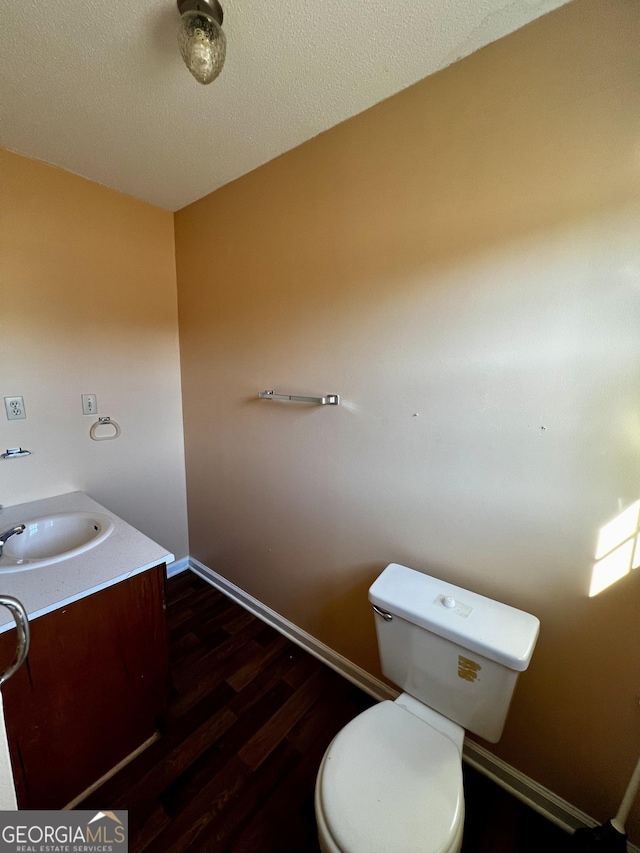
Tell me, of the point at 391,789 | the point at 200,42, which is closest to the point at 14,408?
the point at 200,42

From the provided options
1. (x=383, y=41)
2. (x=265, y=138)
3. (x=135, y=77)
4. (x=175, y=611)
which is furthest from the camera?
(x=175, y=611)

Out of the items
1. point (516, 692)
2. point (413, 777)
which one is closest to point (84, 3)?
point (413, 777)

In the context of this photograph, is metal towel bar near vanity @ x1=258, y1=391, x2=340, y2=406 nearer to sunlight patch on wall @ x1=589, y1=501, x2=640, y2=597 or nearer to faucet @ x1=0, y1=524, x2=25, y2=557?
sunlight patch on wall @ x1=589, y1=501, x2=640, y2=597

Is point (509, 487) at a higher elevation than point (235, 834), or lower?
higher

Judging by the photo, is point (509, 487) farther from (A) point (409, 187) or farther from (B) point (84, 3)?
(B) point (84, 3)

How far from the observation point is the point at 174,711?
1.39 metres

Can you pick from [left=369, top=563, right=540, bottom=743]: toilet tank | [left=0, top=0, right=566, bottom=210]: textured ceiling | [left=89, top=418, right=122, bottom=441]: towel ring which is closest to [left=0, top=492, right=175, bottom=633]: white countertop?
[left=89, top=418, right=122, bottom=441]: towel ring

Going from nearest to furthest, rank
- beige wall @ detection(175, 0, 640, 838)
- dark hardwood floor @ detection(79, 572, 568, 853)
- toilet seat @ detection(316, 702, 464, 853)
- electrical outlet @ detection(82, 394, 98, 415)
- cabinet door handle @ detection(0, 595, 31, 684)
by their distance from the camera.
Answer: cabinet door handle @ detection(0, 595, 31, 684), toilet seat @ detection(316, 702, 464, 853), beige wall @ detection(175, 0, 640, 838), dark hardwood floor @ detection(79, 572, 568, 853), electrical outlet @ detection(82, 394, 98, 415)

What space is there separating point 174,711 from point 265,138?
2.49 meters

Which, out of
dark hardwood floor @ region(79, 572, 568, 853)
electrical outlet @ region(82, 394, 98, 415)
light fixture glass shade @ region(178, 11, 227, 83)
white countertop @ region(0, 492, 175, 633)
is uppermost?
light fixture glass shade @ region(178, 11, 227, 83)

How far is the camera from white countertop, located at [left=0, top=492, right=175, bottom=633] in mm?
930

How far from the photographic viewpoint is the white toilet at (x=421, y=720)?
759 millimetres

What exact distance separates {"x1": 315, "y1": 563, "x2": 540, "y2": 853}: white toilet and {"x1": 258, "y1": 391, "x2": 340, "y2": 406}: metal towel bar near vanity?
2.33 feet

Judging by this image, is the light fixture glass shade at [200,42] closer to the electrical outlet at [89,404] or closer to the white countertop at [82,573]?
the white countertop at [82,573]
